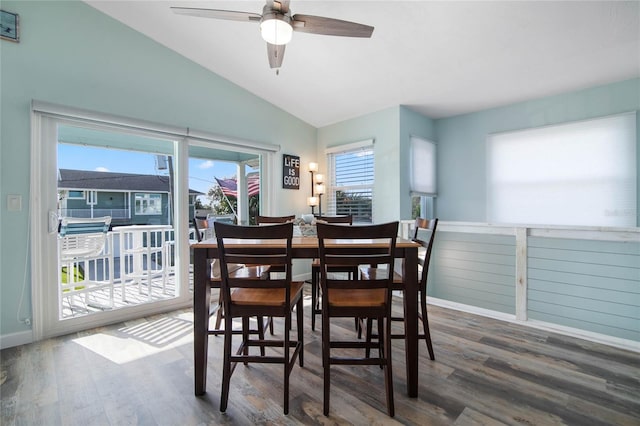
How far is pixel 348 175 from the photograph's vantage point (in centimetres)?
444

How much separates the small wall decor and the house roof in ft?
3.62

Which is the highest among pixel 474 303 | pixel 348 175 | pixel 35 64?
pixel 35 64

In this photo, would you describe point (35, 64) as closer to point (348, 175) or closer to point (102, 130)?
point (102, 130)

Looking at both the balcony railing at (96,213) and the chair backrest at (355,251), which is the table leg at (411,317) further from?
the balcony railing at (96,213)

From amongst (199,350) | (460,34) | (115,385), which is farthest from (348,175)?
(115,385)

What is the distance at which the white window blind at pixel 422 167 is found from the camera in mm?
4082

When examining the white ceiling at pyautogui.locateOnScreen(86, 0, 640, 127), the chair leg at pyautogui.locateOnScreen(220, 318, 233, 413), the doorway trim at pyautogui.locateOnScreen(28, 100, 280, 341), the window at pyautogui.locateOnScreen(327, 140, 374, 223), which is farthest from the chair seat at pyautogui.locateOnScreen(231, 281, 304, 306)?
the window at pyautogui.locateOnScreen(327, 140, 374, 223)

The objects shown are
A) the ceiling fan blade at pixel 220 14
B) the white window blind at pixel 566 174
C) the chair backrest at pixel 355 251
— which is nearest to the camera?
the chair backrest at pixel 355 251

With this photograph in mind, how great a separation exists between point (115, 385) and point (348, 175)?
3.57 meters

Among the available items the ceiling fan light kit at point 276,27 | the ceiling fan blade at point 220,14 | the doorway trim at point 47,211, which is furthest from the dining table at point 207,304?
the doorway trim at point 47,211

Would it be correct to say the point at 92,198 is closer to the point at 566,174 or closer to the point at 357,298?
the point at 357,298

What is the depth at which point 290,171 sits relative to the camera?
14.4 feet

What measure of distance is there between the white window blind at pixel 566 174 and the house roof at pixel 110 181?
165 inches

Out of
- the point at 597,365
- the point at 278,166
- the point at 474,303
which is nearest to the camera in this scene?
the point at 597,365
